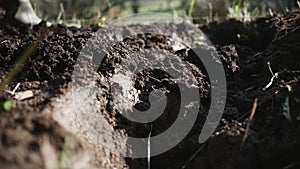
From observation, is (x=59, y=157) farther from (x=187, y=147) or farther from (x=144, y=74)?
(x=144, y=74)

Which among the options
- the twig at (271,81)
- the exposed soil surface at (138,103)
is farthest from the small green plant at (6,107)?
the twig at (271,81)

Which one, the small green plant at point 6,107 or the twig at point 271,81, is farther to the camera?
the twig at point 271,81

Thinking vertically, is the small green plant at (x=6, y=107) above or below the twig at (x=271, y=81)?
below

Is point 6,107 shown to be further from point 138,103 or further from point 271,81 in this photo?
point 271,81

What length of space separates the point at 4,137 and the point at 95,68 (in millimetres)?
785

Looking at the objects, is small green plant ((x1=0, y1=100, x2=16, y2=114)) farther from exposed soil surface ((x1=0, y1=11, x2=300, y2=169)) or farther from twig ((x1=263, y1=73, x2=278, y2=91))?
twig ((x1=263, y1=73, x2=278, y2=91))

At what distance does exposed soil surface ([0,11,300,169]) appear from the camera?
1211mm

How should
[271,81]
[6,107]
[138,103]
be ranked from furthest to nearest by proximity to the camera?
1. [271,81]
2. [138,103]
3. [6,107]

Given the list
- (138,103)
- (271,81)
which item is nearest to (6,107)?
(138,103)

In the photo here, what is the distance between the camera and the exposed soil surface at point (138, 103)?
1211 millimetres

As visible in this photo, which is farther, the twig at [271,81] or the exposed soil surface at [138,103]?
the twig at [271,81]

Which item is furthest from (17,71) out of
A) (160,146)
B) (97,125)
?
(160,146)

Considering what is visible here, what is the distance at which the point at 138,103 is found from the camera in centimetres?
184

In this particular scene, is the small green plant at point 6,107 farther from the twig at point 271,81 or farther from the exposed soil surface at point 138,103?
the twig at point 271,81
